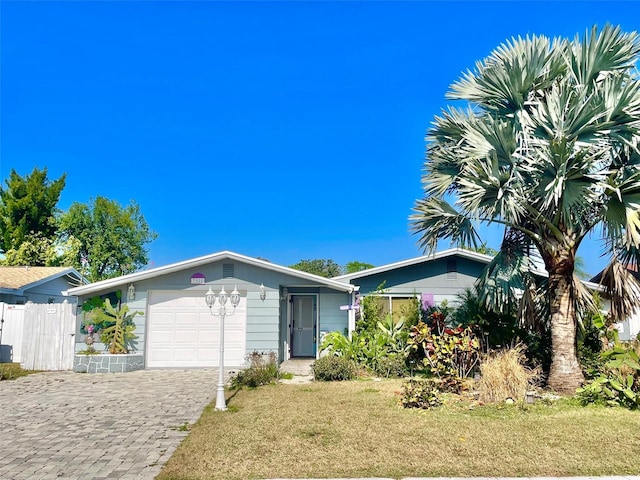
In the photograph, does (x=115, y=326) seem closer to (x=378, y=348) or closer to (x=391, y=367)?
(x=378, y=348)

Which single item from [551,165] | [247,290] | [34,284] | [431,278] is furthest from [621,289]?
[34,284]

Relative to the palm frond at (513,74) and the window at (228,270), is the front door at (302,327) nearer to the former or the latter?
the window at (228,270)

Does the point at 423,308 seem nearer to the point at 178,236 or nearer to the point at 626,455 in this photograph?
the point at 626,455

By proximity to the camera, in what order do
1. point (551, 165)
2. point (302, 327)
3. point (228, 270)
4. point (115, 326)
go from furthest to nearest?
1. point (302, 327)
2. point (228, 270)
3. point (115, 326)
4. point (551, 165)

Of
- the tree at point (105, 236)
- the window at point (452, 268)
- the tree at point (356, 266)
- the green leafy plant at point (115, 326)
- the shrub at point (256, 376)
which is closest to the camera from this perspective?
the shrub at point (256, 376)

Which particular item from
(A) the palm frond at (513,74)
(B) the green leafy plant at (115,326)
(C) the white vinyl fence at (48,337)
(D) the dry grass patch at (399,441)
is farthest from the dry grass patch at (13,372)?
(A) the palm frond at (513,74)

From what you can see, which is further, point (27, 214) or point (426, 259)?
point (27, 214)

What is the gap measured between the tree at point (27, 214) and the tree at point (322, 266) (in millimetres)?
26893

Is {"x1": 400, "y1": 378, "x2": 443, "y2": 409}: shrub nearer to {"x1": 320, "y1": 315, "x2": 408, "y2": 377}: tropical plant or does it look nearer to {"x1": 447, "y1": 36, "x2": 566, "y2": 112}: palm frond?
{"x1": 320, "y1": 315, "x2": 408, "y2": 377}: tropical plant

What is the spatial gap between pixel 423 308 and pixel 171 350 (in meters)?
7.76

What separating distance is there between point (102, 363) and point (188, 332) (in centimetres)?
240

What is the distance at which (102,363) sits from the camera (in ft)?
41.1

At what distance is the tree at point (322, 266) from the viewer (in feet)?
171

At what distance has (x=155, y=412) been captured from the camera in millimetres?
7566
